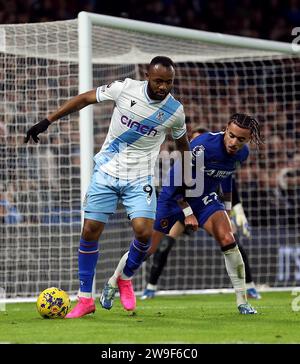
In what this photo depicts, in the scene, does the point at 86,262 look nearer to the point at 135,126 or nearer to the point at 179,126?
the point at 135,126

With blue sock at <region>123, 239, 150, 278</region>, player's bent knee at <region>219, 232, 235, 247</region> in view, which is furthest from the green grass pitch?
player's bent knee at <region>219, 232, 235, 247</region>

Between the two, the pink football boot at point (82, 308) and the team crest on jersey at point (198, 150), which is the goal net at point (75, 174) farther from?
the pink football boot at point (82, 308)

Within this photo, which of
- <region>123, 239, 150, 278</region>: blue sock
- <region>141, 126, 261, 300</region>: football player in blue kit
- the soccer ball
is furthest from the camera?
<region>141, 126, 261, 300</region>: football player in blue kit

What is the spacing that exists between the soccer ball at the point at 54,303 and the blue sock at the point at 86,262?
0.19 metres

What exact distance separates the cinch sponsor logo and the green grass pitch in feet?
4.99

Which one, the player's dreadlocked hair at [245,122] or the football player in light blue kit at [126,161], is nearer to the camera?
the football player in light blue kit at [126,161]

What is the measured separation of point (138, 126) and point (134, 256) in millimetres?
1124

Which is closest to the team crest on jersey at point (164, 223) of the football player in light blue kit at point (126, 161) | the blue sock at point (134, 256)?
the blue sock at point (134, 256)

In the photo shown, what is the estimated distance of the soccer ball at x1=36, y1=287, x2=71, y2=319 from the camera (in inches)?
290

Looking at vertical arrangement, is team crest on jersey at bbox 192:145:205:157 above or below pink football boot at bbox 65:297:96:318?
above

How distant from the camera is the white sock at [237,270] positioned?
8016 mm

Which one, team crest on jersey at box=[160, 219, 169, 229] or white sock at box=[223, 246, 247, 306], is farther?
team crest on jersey at box=[160, 219, 169, 229]

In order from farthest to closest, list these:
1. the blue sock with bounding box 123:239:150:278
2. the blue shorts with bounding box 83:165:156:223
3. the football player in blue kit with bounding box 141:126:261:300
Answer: the football player in blue kit with bounding box 141:126:261:300
the blue sock with bounding box 123:239:150:278
the blue shorts with bounding box 83:165:156:223

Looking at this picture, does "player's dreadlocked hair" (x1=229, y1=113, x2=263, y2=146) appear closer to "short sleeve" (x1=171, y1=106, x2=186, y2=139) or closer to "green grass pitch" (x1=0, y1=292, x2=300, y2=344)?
"short sleeve" (x1=171, y1=106, x2=186, y2=139)
